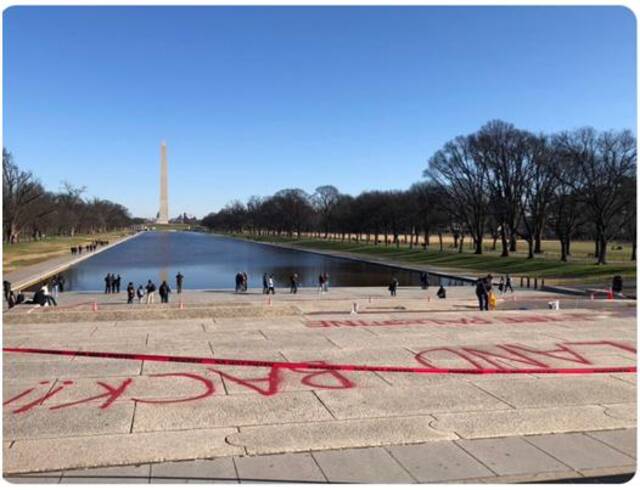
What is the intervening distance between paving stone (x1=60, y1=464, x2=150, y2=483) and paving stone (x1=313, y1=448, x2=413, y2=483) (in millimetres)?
2322

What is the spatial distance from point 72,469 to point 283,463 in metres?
2.77

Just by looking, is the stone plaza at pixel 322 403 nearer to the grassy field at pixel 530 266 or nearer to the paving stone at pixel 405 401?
the paving stone at pixel 405 401

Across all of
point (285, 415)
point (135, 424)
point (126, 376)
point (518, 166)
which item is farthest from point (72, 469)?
point (518, 166)

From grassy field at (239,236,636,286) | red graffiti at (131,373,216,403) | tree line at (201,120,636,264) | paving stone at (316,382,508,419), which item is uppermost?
tree line at (201,120,636,264)

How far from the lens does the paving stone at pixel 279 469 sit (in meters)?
7.51

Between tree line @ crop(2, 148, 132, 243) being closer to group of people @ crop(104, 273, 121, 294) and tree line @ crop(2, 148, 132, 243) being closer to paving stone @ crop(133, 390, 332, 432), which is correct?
group of people @ crop(104, 273, 121, 294)

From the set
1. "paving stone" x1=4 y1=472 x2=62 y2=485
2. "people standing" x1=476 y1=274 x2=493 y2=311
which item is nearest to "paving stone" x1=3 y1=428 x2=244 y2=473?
"paving stone" x1=4 y1=472 x2=62 y2=485

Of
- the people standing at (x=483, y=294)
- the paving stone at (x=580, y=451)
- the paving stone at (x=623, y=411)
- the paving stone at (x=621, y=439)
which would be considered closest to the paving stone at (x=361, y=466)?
the paving stone at (x=580, y=451)

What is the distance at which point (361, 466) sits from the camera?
310 inches

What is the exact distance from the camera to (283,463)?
801 centimetres

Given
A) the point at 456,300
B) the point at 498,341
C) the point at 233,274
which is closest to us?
the point at 498,341

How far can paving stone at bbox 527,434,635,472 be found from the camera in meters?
7.96

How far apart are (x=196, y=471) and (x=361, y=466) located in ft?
7.13

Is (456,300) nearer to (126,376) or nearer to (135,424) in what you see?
(126,376)
